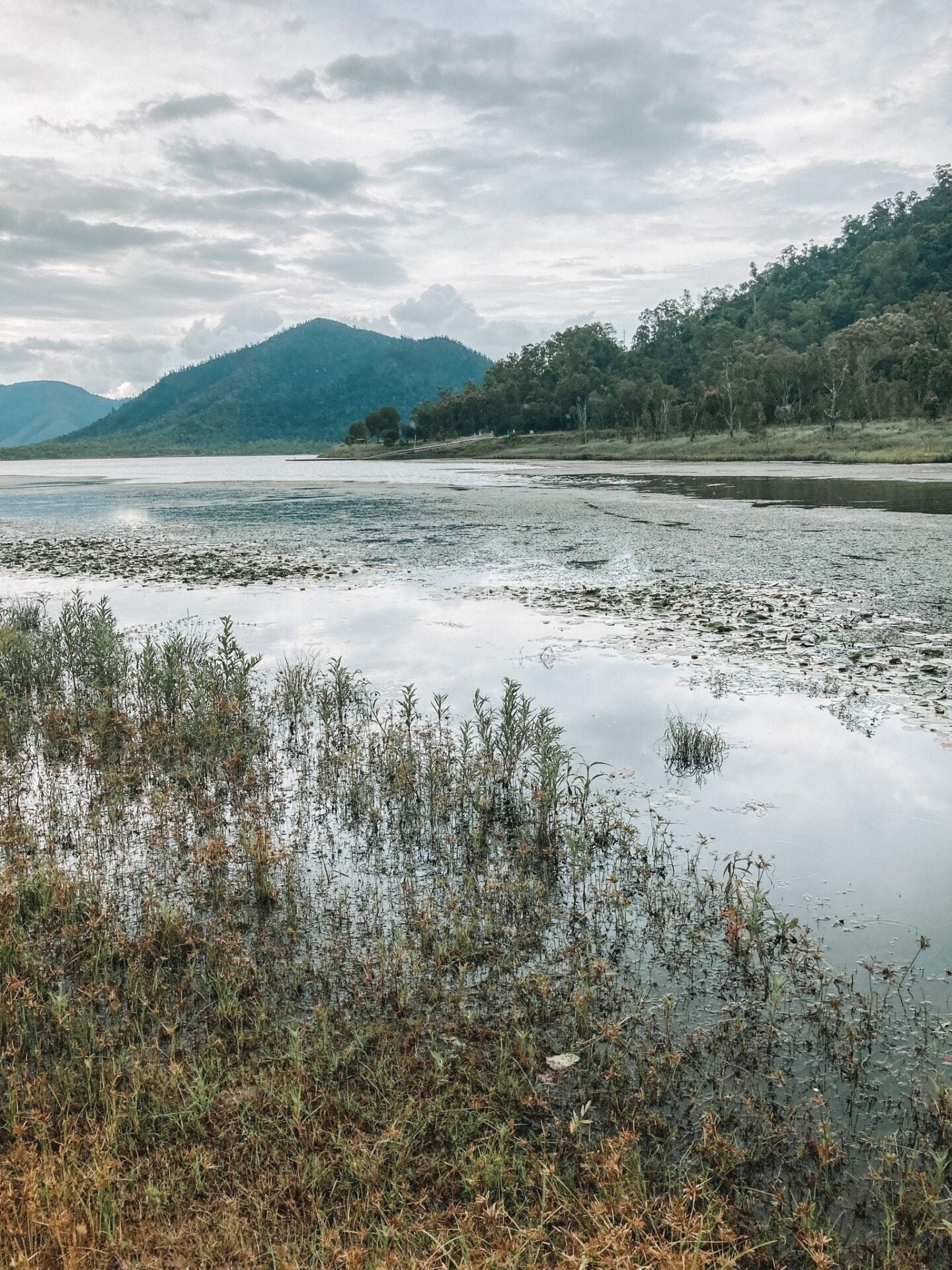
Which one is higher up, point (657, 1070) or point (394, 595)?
point (394, 595)

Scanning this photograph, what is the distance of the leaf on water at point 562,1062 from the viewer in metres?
4.67

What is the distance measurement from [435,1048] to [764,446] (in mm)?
88770

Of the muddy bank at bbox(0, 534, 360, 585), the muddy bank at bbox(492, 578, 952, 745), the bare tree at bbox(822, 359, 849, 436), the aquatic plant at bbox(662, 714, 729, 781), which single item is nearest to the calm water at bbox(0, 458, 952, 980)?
the aquatic plant at bbox(662, 714, 729, 781)

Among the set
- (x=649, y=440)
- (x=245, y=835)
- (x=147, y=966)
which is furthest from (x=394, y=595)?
(x=649, y=440)

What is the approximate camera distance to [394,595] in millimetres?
19250

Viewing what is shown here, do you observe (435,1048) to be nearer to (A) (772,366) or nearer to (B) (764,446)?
(B) (764,446)

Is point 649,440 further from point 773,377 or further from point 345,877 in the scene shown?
point 345,877

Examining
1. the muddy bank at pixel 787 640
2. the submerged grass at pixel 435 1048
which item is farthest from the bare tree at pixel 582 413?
the submerged grass at pixel 435 1048

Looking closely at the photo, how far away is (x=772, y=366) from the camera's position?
388 ft

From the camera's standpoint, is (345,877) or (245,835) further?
(245,835)

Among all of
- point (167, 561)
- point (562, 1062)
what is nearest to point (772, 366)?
point (167, 561)

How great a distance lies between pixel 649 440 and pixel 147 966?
112 metres

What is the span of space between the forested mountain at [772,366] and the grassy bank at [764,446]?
361 cm

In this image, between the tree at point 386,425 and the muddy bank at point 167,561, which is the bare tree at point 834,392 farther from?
the tree at point 386,425
